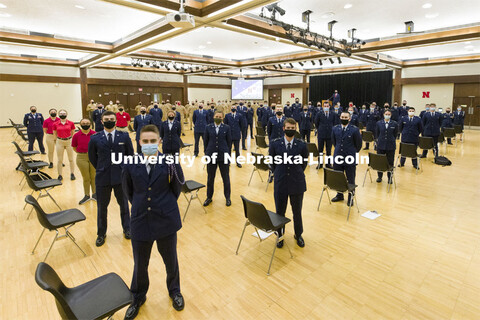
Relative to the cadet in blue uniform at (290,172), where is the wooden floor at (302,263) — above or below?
below

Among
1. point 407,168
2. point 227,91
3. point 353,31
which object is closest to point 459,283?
point 407,168

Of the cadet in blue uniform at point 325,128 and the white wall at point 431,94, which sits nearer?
the cadet in blue uniform at point 325,128

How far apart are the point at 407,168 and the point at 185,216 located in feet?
21.8

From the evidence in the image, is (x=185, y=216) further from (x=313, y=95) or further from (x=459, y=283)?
(x=313, y=95)

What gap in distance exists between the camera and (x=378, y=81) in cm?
2056

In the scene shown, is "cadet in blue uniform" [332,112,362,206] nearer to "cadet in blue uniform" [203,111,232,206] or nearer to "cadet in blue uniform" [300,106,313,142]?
"cadet in blue uniform" [203,111,232,206]

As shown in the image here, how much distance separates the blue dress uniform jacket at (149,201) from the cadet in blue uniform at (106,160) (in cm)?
157

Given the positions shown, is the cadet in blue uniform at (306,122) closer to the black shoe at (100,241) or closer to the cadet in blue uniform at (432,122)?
the cadet in blue uniform at (432,122)

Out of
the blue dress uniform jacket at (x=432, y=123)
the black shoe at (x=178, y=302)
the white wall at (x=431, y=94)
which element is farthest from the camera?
the white wall at (x=431, y=94)

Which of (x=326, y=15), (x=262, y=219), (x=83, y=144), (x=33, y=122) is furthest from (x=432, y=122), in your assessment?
(x=33, y=122)

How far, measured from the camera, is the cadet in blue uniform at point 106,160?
152 inches

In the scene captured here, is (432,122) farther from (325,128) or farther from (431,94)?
(431,94)

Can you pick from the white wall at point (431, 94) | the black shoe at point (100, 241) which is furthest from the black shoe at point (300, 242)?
the white wall at point (431, 94)

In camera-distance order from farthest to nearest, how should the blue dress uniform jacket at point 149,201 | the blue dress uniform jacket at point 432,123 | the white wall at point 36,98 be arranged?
the white wall at point 36,98
the blue dress uniform jacket at point 432,123
the blue dress uniform jacket at point 149,201
